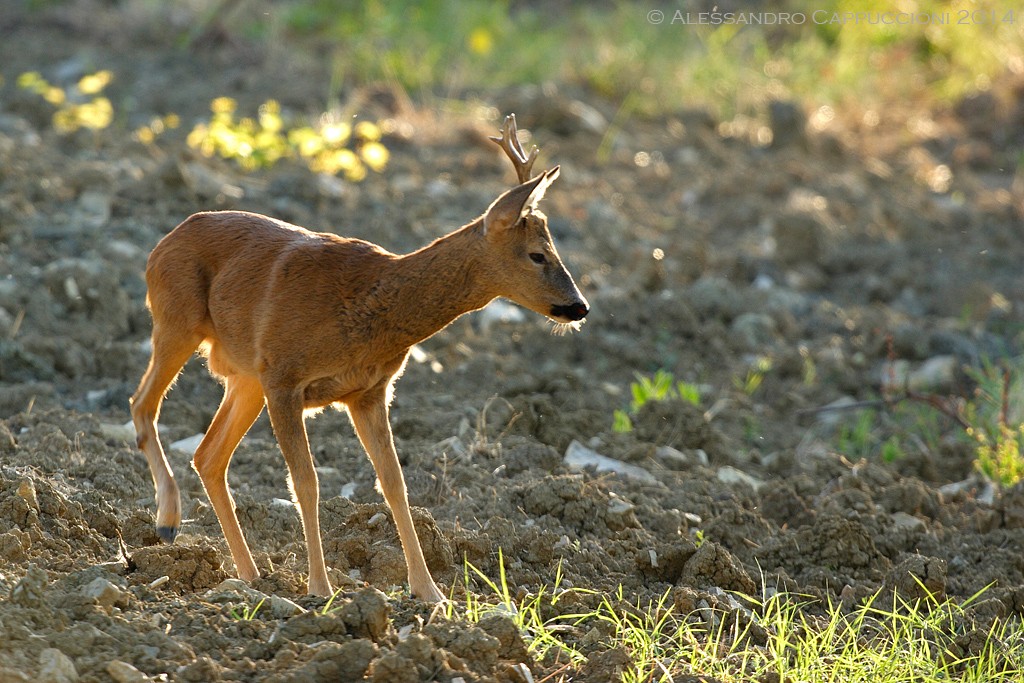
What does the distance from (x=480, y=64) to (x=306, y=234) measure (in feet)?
27.6

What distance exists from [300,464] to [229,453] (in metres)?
0.44

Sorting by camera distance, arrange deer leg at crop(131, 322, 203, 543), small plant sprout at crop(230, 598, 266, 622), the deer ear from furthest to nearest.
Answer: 1. deer leg at crop(131, 322, 203, 543)
2. the deer ear
3. small plant sprout at crop(230, 598, 266, 622)

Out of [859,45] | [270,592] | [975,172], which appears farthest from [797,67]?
[270,592]

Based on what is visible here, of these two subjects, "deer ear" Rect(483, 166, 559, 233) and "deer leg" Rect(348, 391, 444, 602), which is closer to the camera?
"deer ear" Rect(483, 166, 559, 233)

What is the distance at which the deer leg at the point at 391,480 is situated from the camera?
4.94 metres

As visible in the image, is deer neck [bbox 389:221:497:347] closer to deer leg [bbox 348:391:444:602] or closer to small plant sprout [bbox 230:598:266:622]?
deer leg [bbox 348:391:444:602]

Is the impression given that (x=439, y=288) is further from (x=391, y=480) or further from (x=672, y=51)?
(x=672, y=51)

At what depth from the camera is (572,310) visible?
192 inches

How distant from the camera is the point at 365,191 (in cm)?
995

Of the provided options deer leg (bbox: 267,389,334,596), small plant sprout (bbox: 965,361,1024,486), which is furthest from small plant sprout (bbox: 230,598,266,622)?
small plant sprout (bbox: 965,361,1024,486)


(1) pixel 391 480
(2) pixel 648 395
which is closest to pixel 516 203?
(1) pixel 391 480

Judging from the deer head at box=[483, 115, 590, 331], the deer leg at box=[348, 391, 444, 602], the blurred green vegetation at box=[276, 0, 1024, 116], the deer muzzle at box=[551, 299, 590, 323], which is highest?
the deer head at box=[483, 115, 590, 331]

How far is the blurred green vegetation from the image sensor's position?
43.6 feet

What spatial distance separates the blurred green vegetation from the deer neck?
7607mm
